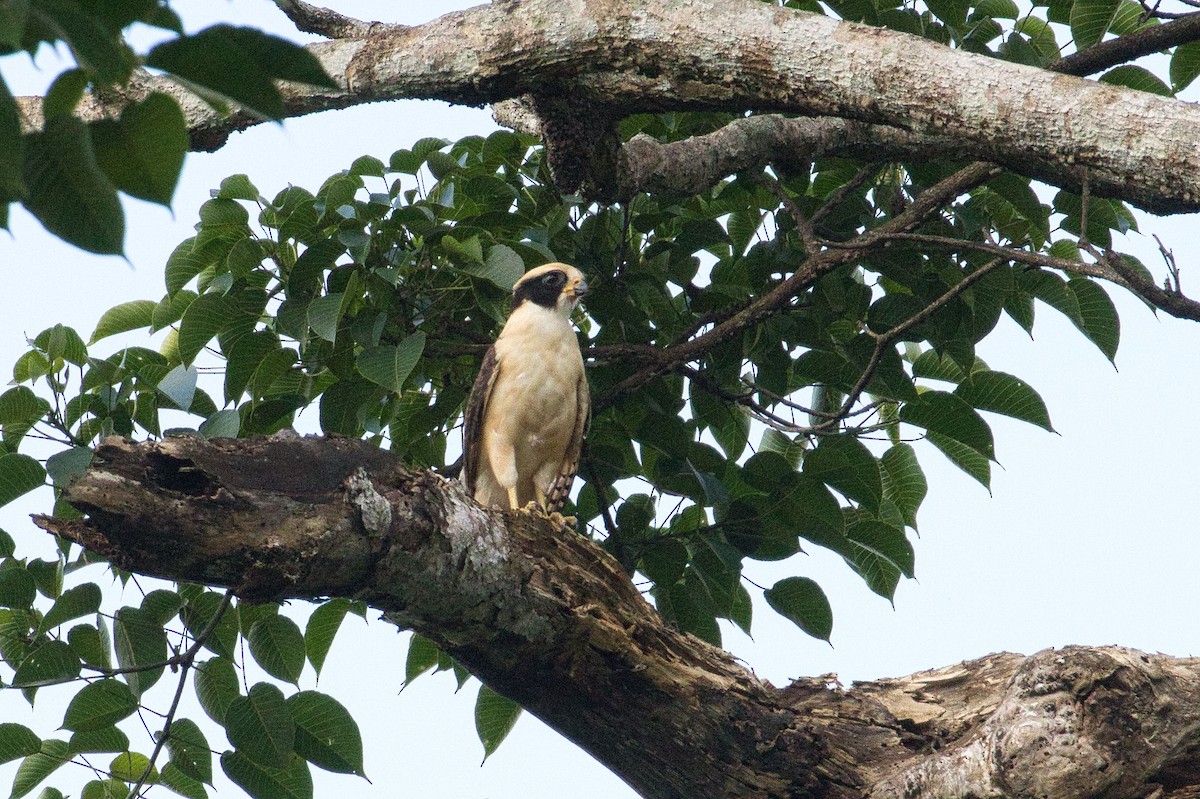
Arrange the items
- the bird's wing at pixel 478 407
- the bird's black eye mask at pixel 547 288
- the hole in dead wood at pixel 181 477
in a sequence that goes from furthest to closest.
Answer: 1. the bird's black eye mask at pixel 547 288
2. the bird's wing at pixel 478 407
3. the hole in dead wood at pixel 181 477

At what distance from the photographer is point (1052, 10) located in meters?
4.38

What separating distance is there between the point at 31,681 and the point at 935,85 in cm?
322

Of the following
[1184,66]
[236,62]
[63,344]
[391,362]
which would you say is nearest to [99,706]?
[63,344]

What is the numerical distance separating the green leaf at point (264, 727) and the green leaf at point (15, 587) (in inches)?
30.1

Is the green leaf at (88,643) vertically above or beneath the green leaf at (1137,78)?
beneath

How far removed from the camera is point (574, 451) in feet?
17.3

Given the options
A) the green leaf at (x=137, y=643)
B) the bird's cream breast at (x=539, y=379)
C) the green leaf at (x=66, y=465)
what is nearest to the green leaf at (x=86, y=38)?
the green leaf at (x=66, y=465)

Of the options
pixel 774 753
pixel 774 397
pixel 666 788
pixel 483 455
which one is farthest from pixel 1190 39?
pixel 483 455

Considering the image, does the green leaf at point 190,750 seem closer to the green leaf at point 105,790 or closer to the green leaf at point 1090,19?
the green leaf at point 105,790

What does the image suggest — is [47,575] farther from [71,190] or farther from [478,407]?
[71,190]

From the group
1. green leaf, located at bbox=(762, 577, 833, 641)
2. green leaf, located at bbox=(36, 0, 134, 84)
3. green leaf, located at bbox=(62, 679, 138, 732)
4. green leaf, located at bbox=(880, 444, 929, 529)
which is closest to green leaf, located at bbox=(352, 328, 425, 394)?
green leaf, located at bbox=(62, 679, 138, 732)

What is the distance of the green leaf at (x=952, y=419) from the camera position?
4480mm

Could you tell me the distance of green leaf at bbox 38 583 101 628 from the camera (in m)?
3.65

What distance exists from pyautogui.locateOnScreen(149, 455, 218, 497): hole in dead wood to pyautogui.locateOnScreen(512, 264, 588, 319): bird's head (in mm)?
2249
